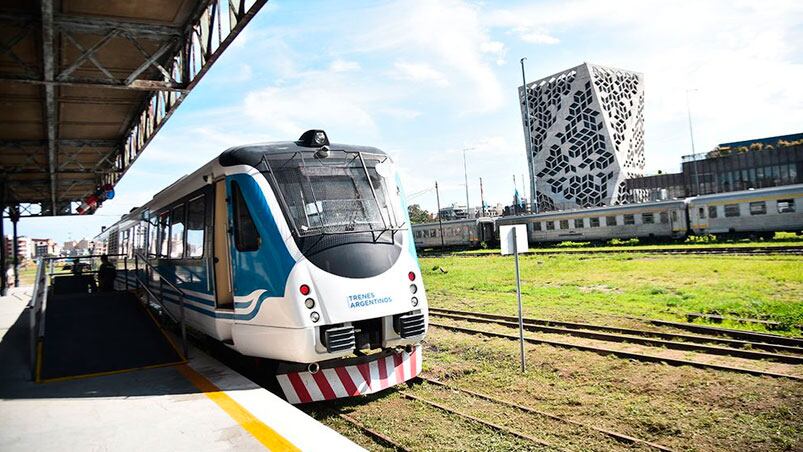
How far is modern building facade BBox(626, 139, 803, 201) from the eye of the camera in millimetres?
53812

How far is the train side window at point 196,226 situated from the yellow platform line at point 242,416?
2032 mm

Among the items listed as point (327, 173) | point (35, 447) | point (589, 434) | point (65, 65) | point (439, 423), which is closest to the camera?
point (35, 447)

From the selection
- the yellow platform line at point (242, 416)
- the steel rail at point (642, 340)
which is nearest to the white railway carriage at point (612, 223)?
the steel rail at point (642, 340)

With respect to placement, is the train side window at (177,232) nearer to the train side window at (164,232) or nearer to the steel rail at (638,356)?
the train side window at (164,232)

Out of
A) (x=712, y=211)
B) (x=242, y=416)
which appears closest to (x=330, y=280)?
(x=242, y=416)

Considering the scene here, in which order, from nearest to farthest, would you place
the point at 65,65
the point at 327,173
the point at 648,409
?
the point at 648,409, the point at 327,173, the point at 65,65

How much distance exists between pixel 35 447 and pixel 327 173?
4410mm

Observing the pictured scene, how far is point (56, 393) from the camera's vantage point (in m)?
6.64

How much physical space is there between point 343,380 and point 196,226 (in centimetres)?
369

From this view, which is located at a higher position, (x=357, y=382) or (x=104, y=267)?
(x=104, y=267)

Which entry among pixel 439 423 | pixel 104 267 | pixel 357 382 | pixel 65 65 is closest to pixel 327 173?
Result: pixel 357 382

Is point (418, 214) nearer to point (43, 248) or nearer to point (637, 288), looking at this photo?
point (43, 248)

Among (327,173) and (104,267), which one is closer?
(327,173)

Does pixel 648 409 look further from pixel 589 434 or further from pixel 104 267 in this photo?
pixel 104 267
